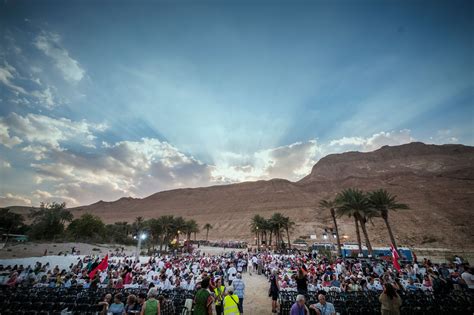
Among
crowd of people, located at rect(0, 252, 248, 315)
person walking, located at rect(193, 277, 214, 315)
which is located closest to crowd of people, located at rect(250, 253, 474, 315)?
crowd of people, located at rect(0, 252, 248, 315)

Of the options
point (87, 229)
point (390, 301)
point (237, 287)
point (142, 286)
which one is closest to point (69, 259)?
point (142, 286)

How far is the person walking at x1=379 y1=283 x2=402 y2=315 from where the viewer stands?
6.27 m

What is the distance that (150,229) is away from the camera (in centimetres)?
5862

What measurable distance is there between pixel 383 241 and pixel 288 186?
84652 mm

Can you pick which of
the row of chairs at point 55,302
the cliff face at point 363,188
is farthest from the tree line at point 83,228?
the row of chairs at point 55,302

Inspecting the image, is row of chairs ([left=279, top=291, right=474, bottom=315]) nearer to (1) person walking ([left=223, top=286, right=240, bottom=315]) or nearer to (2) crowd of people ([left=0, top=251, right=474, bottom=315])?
(2) crowd of people ([left=0, top=251, right=474, bottom=315])

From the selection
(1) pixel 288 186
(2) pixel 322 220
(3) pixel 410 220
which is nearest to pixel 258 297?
(3) pixel 410 220

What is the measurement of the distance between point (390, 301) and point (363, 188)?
11085cm

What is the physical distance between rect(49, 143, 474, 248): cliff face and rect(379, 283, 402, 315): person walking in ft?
177

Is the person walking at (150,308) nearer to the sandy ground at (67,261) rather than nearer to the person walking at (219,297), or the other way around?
the person walking at (219,297)

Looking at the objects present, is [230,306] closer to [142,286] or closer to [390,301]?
[390,301]

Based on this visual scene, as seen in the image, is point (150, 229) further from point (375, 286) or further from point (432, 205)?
point (432, 205)

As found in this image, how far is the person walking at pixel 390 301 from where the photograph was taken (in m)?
6.27

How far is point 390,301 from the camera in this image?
6.36 meters
